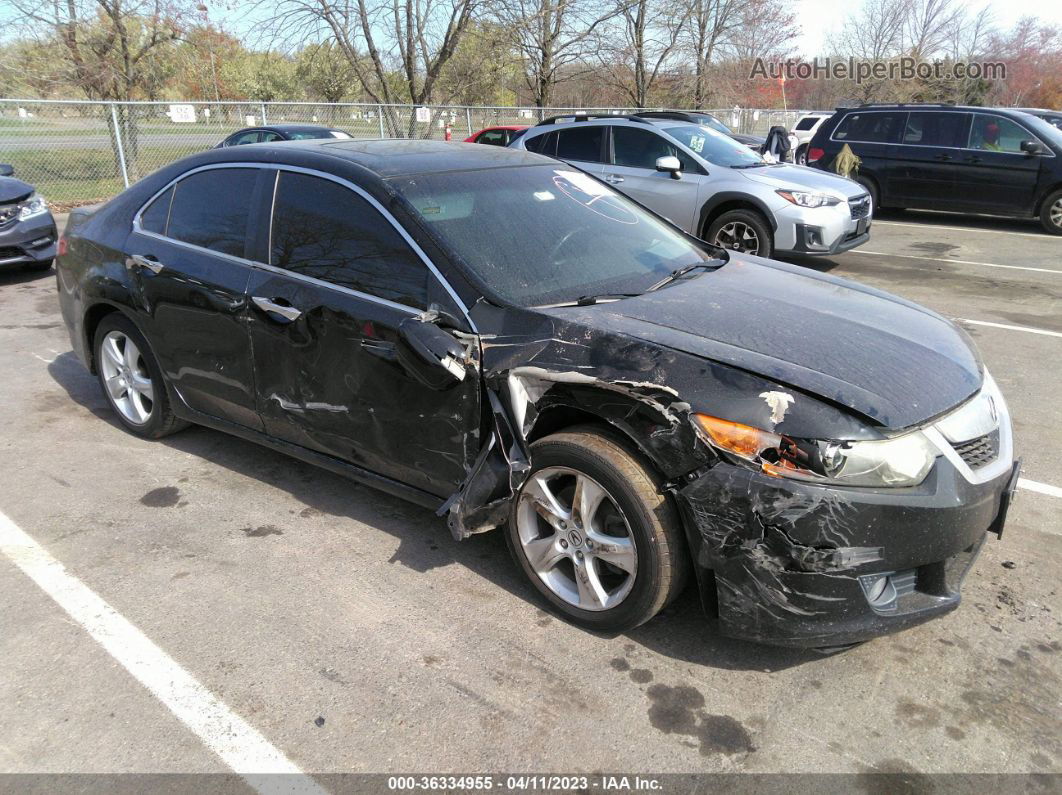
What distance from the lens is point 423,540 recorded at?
3.66 m

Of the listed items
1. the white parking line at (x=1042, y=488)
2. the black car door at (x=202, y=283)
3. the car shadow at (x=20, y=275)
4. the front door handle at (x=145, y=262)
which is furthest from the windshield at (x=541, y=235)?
the car shadow at (x=20, y=275)

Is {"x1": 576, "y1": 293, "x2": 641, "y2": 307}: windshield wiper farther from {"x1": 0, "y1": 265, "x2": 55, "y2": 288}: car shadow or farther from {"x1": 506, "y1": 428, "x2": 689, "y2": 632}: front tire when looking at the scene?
{"x1": 0, "y1": 265, "x2": 55, "y2": 288}: car shadow

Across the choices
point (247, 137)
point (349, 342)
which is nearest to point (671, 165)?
point (349, 342)

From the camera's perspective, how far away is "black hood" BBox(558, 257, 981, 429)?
2.62 metres

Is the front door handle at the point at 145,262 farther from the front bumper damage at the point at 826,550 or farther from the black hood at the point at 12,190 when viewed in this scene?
the black hood at the point at 12,190

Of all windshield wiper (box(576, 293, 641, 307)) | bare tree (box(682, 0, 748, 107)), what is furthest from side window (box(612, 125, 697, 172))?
bare tree (box(682, 0, 748, 107))

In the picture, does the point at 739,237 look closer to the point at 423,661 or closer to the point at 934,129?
the point at 934,129

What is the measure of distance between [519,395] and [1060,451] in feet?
11.2

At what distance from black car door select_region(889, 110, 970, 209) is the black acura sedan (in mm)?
10160

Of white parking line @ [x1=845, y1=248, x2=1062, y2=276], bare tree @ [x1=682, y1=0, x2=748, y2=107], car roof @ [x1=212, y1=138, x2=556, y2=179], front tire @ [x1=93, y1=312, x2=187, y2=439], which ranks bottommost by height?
white parking line @ [x1=845, y1=248, x2=1062, y2=276]

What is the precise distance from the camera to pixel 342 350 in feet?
11.1

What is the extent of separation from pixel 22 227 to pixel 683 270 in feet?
26.8

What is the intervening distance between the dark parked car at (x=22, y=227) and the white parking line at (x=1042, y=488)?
9583mm

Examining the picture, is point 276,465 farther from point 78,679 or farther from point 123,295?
point 78,679
